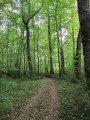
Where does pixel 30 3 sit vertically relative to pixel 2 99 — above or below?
above

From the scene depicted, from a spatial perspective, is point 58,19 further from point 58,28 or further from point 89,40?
point 89,40

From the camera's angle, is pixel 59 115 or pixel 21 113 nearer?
pixel 59 115

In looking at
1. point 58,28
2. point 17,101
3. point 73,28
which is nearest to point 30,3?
point 58,28

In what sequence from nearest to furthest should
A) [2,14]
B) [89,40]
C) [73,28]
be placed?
[89,40], [2,14], [73,28]

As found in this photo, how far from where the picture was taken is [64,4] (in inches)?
382

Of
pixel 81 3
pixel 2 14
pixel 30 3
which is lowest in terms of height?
pixel 81 3

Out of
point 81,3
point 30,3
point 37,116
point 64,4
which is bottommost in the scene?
point 37,116

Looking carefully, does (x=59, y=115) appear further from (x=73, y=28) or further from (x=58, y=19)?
(x=73, y=28)

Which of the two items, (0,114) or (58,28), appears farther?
(58,28)

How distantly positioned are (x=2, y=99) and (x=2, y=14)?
25.5ft

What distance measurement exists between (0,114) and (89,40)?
17.2 ft

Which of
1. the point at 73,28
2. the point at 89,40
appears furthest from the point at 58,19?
the point at 89,40

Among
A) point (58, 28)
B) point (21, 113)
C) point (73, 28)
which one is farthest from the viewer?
point (73, 28)

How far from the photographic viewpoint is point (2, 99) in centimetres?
476
